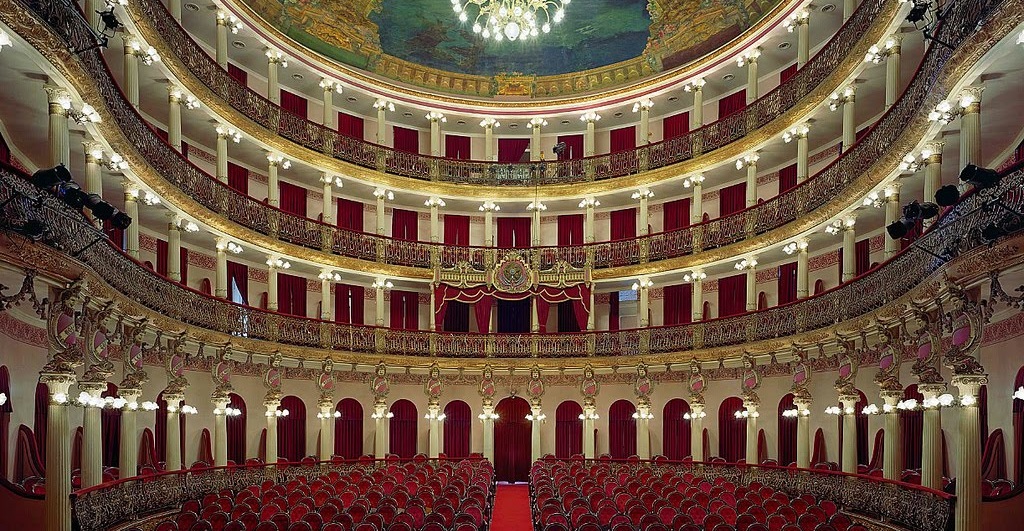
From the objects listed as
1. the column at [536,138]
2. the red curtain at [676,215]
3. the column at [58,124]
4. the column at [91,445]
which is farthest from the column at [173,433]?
the red curtain at [676,215]

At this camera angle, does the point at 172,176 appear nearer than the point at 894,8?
No

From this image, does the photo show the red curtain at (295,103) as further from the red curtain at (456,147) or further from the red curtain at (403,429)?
the red curtain at (403,429)

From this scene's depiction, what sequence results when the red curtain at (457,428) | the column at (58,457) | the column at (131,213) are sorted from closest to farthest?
the column at (58,457) → the column at (131,213) → the red curtain at (457,428)

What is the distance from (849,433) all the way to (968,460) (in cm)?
878

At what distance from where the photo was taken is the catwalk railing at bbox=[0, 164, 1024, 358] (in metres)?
13.6

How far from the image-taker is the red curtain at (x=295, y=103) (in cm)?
3650

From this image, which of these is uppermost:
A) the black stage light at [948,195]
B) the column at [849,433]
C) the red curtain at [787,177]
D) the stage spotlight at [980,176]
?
the red curtain at [787,177]

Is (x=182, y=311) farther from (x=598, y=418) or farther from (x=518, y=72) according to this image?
(x=518, y=72)

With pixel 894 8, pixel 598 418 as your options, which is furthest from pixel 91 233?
pixel 598 418

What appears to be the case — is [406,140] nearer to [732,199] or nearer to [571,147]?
[571,147]

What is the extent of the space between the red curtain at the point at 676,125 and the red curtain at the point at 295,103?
622 inches

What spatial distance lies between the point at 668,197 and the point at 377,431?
1619 centimetres

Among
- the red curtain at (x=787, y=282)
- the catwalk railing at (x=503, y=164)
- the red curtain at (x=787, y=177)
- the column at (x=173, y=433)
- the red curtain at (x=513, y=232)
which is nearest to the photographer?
the column at (x=173, y=433)

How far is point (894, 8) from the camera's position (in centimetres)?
2238
